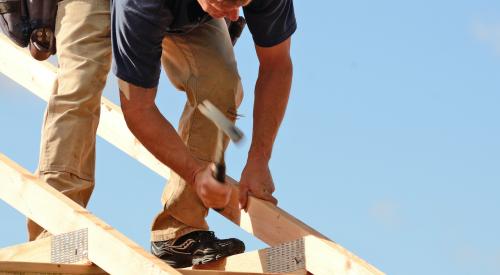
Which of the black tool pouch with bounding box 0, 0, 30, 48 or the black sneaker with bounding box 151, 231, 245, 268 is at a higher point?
the black tool pouch with bounding box 0, 0, 30, 48

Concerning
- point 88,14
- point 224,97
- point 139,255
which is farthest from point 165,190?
point 139,255

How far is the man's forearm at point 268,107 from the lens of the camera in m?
5.10

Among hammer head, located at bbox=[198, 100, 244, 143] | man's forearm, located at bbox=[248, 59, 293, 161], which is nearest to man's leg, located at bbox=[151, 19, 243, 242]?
man's forearm, located at bbox=[248, 59, 293, 161]

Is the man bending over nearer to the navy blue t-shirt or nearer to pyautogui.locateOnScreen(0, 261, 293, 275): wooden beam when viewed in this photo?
the navy blue t-shirt

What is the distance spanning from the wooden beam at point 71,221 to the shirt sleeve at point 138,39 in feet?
1.85

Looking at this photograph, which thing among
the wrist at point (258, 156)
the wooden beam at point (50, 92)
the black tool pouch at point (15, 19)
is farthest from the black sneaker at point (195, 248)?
the black tool pouch at point (15, 19)

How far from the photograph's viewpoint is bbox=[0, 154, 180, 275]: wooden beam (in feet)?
13.4

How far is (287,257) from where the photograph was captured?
4.91m

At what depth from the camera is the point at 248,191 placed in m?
5.13

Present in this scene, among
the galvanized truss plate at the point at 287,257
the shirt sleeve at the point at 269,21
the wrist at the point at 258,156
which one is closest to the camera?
the galvanized truss plate at the point at 287,257

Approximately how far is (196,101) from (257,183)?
1.42 feet

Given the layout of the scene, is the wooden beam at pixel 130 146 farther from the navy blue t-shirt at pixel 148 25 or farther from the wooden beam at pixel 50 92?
the navy blue t-shirt at pixel 148 25

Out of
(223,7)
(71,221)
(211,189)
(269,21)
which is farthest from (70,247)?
(269,21)

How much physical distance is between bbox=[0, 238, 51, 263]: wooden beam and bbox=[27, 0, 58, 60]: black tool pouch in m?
1.16
